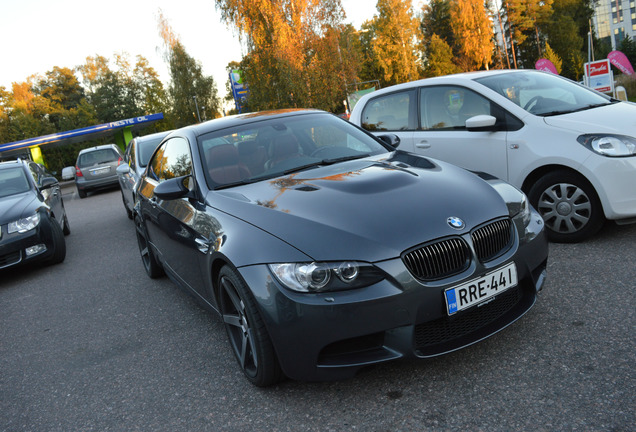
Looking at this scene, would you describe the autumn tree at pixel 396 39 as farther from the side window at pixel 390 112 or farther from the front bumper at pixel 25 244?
the front bumper at pixel 25 244

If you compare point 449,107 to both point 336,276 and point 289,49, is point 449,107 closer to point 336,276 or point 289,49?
point 336,276

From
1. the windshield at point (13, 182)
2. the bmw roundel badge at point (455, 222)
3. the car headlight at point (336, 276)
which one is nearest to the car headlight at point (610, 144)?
the bmw roundel badge at point (455, 222)

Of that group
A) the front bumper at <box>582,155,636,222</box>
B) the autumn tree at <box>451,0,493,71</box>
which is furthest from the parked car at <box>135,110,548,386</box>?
the autumn tree at <box>451,0,493,71</box>

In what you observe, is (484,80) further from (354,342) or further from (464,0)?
(464,0)

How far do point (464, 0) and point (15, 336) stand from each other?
62974 millimetres


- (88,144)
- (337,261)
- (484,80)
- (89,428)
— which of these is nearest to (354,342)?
(337,261)

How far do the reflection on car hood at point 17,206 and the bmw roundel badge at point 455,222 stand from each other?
6056mm

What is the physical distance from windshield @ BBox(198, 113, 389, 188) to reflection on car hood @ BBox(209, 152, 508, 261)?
204 mm

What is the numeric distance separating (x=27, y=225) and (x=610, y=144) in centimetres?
663

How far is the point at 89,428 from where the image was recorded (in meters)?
2.97

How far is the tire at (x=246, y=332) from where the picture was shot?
9.19 ft

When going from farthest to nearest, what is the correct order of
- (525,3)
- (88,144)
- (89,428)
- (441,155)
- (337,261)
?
(525,3) → (88,144) → (441,155) → (89,428) → (337,261)

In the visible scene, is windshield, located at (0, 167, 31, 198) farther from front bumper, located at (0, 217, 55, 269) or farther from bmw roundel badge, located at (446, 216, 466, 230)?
bmw roundel badge, located at (446, 216, 466, 230)

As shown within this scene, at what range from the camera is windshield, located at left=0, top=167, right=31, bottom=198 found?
7875 millimetres
